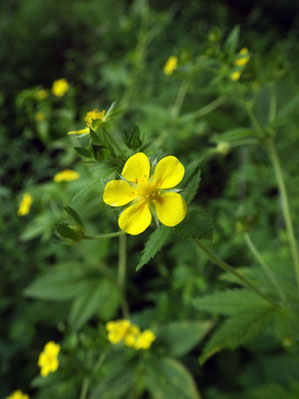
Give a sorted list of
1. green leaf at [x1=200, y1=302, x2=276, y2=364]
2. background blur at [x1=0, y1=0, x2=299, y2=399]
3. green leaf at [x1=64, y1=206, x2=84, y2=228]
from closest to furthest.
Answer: green leaf at [x1=64, y1=206, x2=84, y2=228]
green leaf at [x1=200, y1=302, x2=276, y2=364]
background blur at [x1=0, y1=0, x2=299, y2=399]

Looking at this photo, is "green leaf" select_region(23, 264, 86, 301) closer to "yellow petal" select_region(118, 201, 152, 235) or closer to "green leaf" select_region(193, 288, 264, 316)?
"green leaf" select_region(193, 288, 264, 316)

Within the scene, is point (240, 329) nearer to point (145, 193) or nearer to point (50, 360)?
point (145, 193)

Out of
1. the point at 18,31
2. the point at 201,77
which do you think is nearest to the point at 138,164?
the point at 201,77

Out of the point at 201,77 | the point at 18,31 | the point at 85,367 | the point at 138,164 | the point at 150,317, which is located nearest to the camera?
the point at 138,164

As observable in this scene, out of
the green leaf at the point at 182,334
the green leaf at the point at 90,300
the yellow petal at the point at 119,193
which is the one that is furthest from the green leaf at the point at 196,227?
the green leaf at the point at 90,300

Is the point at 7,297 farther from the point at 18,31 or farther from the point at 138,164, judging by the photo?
the point at 18,31

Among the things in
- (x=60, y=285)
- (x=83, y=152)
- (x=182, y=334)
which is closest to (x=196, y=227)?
(x=83, y=152)

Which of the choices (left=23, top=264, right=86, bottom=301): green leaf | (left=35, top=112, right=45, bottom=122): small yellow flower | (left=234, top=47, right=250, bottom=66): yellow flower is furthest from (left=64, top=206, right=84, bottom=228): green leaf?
(left=35, top=112, right=45, bottom=122): small yellow flower
